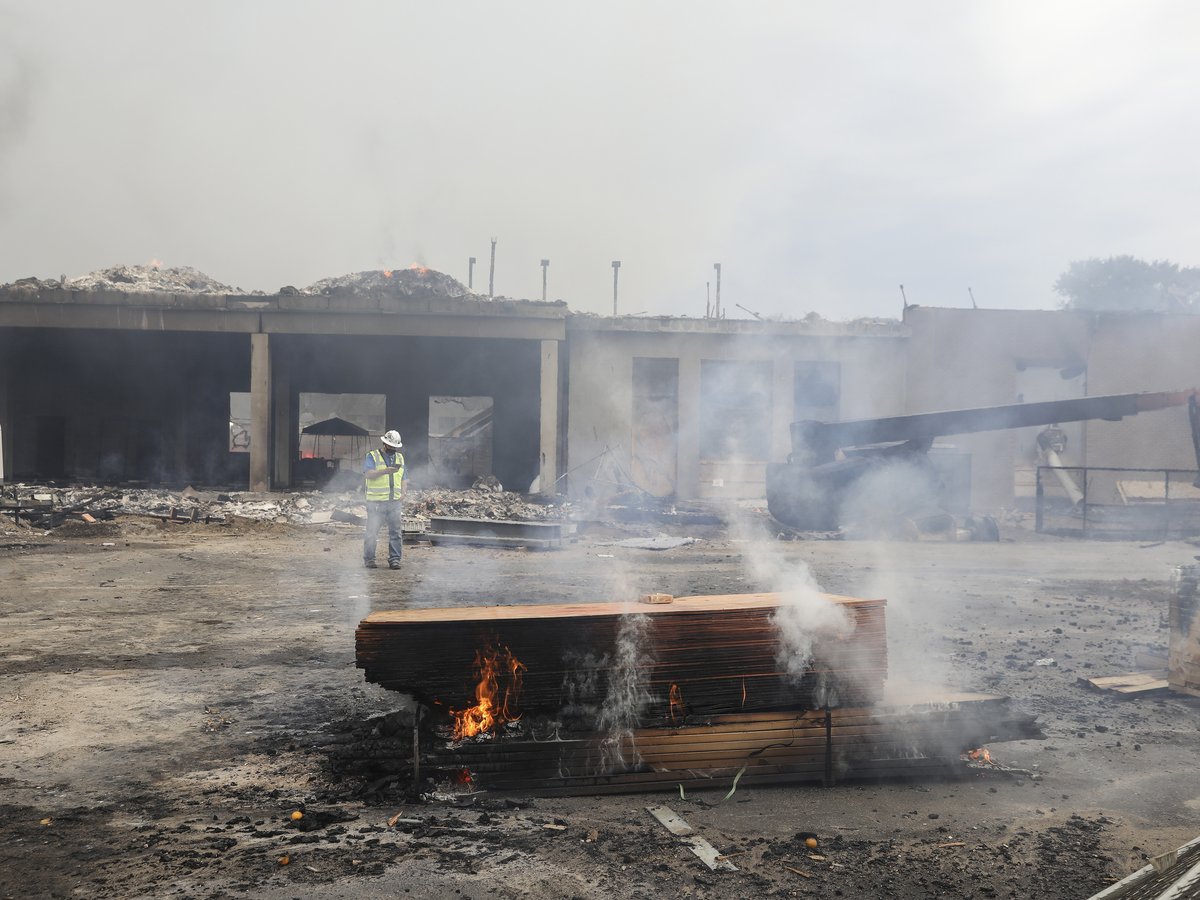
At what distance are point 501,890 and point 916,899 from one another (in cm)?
147

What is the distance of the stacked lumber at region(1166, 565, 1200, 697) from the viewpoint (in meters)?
5.40

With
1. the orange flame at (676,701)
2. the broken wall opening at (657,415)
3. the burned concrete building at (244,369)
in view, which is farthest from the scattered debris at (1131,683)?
the broken wall opening at (657,415)

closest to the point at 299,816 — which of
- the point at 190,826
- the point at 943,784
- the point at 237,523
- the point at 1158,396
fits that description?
the point at 190,826

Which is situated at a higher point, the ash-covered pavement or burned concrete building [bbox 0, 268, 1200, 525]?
burned concrete building [bbox 0, 268, 1200, 525]

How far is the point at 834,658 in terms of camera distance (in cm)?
414

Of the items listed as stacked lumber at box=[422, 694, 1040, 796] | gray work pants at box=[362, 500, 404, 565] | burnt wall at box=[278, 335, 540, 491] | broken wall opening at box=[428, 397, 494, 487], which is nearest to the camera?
stacked lumber at box=[422, 694, 1040, 796]

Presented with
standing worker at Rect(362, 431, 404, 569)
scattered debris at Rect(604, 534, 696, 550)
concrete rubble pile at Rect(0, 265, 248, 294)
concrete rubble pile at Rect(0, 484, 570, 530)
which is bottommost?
scattered debris at Rect(604, 534, 696, 550)

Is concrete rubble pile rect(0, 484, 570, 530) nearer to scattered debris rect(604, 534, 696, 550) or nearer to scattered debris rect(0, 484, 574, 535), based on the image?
scattered debris rect(0, 484, 574, 535)

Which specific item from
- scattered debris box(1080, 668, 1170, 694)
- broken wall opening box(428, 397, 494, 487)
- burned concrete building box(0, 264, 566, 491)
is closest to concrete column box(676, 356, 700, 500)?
burned concrete building box(0, 264, 566, 491)

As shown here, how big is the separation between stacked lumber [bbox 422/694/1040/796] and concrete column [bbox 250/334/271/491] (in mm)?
15743

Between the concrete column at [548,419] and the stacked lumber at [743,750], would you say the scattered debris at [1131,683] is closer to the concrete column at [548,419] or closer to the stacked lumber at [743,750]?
the stacked lumber at [743,750]

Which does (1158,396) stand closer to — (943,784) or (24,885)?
(943,784)

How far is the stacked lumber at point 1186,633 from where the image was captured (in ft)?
17.7

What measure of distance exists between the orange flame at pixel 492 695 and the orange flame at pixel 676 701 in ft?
2.37
